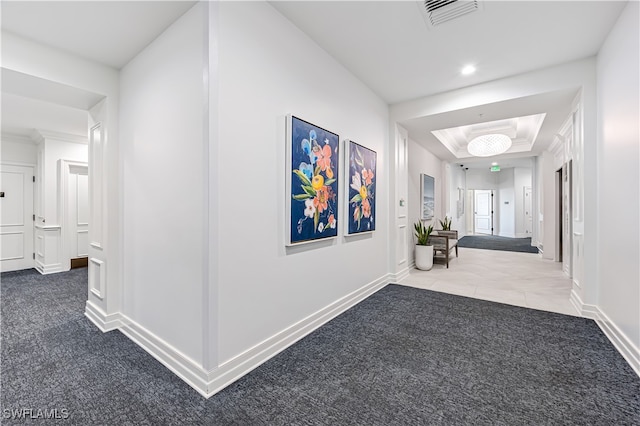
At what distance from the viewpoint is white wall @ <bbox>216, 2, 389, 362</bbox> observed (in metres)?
1.85

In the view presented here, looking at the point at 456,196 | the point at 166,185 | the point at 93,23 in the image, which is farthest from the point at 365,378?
the point at 456,196

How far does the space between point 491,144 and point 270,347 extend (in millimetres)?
4966

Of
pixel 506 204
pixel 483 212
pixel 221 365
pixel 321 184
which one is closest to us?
pixel 221 365

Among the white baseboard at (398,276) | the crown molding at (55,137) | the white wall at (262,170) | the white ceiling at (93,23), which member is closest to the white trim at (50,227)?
the crown molding at (55,137)

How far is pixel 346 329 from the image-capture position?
2.61m

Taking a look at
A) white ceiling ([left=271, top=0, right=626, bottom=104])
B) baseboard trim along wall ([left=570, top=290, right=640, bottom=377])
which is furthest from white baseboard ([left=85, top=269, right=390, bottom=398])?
white ceiling ([left=271, top=0, right=626, bottom=104])

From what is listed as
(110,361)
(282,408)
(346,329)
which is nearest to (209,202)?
(282,408)

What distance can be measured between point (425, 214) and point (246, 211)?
515 centimetres

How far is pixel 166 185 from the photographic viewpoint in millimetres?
A: 2115

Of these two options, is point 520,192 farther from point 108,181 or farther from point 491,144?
point 108,181

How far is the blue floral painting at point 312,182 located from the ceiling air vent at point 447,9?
1.26m

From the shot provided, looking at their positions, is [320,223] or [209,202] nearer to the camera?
[209,202]

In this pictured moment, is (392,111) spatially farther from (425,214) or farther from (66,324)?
(66,324)

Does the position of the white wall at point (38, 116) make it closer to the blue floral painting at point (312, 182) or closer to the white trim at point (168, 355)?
the white trim at point (168, 355)
